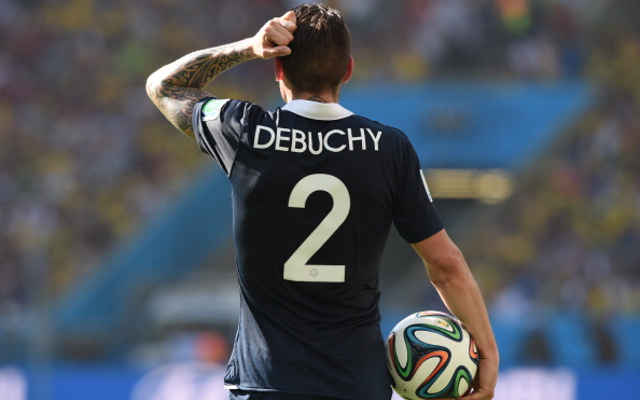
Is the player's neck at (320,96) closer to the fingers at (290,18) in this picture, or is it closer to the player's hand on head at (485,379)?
the fingers at (290,18)

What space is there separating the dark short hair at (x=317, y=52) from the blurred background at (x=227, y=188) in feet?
26.2

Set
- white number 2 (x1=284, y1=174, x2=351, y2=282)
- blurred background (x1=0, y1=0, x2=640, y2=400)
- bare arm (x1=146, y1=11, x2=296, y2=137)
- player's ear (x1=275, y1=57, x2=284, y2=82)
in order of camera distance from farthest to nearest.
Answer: blurred background (x1=0, y1=0, x2=640, y2=400) → bare arm (x1=146, y1=11, x2=296, y2=137) → player's ear (x1=275, y1=57, x2=284, y2=82) → white number 2 (x1=284, y1=174, x2=351, y2=282)

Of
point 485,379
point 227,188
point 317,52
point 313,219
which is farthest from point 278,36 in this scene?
point 227,188

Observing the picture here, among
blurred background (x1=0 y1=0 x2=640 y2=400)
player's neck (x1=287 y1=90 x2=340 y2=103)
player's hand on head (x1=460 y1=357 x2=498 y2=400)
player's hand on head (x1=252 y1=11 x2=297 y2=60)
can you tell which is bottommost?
player's hand on head (x1=460 y1=357 x2=498 y2=400)

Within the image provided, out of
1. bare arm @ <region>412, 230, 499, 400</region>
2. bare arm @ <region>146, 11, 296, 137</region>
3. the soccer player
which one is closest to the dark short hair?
the soccer player

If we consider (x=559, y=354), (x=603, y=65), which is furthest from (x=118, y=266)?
(x=603, y=65)

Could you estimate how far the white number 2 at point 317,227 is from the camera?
2793mm

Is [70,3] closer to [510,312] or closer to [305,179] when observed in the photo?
[510,312]

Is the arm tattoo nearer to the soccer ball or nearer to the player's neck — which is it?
the player's neck

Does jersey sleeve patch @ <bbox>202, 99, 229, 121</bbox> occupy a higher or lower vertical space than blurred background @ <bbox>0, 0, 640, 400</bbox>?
Result: lower

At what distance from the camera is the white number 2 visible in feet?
9.16

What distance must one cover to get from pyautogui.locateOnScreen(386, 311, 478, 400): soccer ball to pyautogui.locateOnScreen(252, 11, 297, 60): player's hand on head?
92 centimetres

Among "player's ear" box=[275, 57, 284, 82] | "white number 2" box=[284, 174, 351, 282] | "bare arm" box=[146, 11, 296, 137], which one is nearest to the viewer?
"white number 2" box=[284, 174, 351, 282]

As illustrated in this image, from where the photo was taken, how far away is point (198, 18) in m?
15.7
